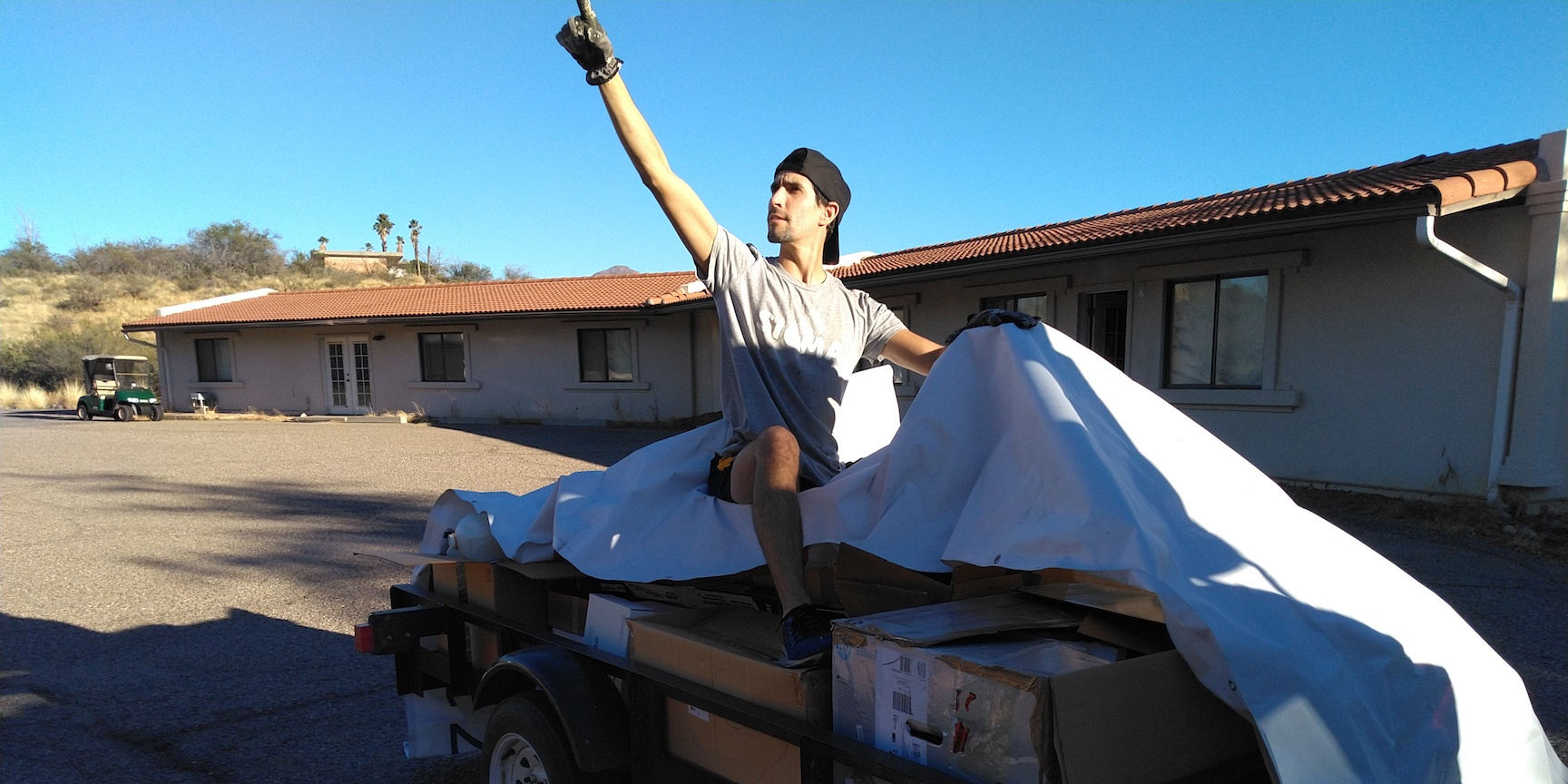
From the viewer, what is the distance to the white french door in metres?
23.4

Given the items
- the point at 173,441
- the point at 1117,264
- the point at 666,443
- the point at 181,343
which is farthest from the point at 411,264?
the point at 666,443

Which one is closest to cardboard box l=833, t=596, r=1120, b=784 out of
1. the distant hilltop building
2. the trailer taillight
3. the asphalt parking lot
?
the trailer taillight

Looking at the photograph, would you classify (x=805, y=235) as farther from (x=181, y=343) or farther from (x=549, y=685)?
(x=181, y=343)

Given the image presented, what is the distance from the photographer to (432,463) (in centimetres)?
1271

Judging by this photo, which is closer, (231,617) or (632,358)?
(231,617)

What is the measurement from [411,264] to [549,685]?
222ft

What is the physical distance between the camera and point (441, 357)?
73.0 feet

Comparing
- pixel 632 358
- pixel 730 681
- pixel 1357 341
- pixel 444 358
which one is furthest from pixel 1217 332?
pixel 444 358

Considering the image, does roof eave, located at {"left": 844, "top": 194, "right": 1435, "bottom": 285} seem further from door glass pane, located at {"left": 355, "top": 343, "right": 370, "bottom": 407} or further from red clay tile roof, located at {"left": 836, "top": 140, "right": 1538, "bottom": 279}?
door glass pane, located at {"left": 355, "top": 343, "right": 370, "bottom": 407}

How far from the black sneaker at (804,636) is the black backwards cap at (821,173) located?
1346 mm

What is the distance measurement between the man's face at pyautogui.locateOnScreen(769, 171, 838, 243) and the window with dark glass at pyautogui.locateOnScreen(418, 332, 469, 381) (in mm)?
20957

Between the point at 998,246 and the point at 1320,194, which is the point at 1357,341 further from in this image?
the point at 998,246

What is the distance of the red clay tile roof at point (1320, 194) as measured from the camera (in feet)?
22.5

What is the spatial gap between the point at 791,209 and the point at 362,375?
79.4 ft
